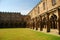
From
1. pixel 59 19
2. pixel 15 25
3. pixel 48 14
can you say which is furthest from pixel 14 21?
pixel 59 19

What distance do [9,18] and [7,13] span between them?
2.66 metres

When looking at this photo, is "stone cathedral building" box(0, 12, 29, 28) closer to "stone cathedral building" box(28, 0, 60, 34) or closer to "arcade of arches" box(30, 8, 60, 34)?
"stone cathedral building" box(28, 0, 60, 34)

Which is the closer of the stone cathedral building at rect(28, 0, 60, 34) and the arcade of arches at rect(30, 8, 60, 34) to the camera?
the arcade of arches at rect(30, 8, 60, 34)

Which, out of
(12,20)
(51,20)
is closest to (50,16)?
(51,20)

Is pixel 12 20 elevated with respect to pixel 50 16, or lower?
elevated

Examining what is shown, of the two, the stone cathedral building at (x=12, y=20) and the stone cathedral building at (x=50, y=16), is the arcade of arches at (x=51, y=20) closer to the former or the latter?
the stone cathedral building at (x=50, y=16)

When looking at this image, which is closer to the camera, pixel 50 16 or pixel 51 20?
pixel 51 20

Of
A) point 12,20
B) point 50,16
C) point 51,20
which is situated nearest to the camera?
point 51,20

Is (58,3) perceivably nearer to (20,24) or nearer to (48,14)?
(48,14)

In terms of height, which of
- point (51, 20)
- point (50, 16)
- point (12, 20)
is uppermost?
point (12, 20)

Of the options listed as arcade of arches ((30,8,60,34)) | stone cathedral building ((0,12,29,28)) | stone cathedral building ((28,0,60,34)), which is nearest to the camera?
arcade of arches ((30,8,60,34))

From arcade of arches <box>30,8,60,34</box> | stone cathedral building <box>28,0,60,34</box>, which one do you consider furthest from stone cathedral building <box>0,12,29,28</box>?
arcade of arches <box>30,8,60,34</box>

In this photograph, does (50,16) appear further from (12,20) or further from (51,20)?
(12,20)

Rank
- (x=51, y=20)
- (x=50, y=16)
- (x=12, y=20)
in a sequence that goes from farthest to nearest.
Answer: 1. (x=12, y=20)
2. (x=50, y=16)
3. (x=51, y=20)
